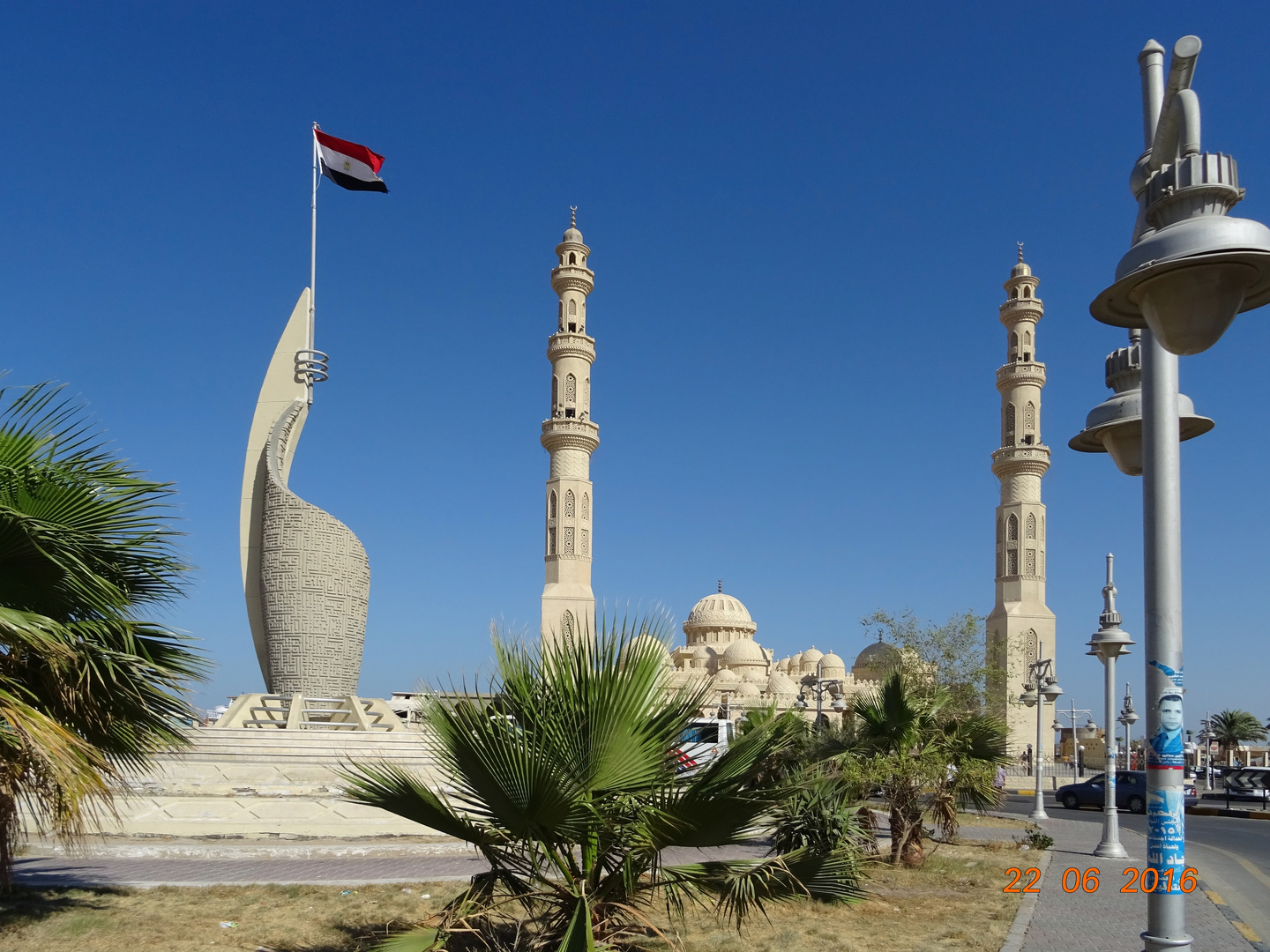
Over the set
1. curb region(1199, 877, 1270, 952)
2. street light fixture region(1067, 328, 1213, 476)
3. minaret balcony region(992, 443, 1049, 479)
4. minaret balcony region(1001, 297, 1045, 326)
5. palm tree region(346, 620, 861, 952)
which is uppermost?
minaret balcony region(1001, 297, 1045, 326)

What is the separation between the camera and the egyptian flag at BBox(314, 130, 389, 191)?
1026 inches

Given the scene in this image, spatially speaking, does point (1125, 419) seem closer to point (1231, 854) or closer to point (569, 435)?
point (1231, 854)

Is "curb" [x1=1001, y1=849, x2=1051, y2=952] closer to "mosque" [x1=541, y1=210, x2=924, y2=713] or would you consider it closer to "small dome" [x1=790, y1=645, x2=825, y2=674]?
"mosque" [x1=541, y1=210, x2=924, y2=713]

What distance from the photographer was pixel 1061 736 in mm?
71625

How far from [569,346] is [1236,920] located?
37.7m

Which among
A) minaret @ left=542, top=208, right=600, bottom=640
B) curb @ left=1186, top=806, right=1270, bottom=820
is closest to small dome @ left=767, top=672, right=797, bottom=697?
minaret @ left=542, top=208, right=600, bottom=640

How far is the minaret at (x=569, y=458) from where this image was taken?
1682 inches

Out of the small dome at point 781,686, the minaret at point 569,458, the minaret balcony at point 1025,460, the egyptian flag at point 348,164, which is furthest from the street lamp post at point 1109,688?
the small dome at point 781,686

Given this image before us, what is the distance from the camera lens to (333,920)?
7.98m

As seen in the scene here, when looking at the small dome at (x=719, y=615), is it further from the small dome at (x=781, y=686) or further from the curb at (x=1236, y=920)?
the curb at (x=1236, y=920)

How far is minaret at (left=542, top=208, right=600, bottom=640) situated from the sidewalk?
31.1 m

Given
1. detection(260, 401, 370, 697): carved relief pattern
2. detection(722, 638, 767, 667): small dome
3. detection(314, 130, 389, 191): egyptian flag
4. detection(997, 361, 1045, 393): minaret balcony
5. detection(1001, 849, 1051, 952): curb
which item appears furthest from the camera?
detection(722, 638, 767, 667): small dome

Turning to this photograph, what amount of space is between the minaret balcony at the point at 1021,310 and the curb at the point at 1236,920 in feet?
127

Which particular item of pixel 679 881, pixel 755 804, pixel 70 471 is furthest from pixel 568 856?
pixel 70 471
